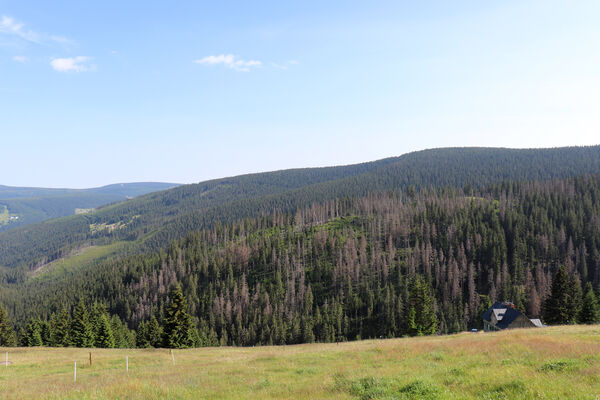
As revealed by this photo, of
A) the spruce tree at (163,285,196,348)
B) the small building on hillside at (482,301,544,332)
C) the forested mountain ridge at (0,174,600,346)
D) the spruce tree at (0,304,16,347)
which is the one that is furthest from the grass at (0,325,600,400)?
the spruce tree at (0,304,16,347)

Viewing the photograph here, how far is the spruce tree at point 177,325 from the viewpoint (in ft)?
189

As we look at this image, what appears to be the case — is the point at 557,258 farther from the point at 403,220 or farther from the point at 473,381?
the point at 473,381

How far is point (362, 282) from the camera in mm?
151625

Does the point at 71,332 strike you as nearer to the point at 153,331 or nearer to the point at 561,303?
the point at 153,331

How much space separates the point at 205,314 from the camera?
478ft

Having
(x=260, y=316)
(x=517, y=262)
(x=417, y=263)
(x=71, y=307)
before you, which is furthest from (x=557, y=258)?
(x=71, y=307)

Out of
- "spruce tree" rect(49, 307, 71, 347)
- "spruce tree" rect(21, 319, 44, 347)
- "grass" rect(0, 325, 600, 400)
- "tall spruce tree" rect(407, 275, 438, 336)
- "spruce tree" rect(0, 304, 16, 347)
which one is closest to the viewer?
"grass" rect(0, 325, 600, 400)

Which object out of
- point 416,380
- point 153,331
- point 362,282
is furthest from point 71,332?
point 362,282

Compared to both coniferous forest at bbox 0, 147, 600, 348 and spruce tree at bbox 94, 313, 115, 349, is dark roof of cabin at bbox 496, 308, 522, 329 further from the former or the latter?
spruce tree at bbox 94, 313, 115, 349

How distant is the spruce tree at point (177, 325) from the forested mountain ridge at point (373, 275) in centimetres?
3960

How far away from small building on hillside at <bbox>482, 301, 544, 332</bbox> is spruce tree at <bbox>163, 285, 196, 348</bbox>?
64983 millimetres

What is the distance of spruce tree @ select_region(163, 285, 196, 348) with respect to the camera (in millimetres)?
57688

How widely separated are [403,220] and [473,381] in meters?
190

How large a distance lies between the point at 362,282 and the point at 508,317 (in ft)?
267
